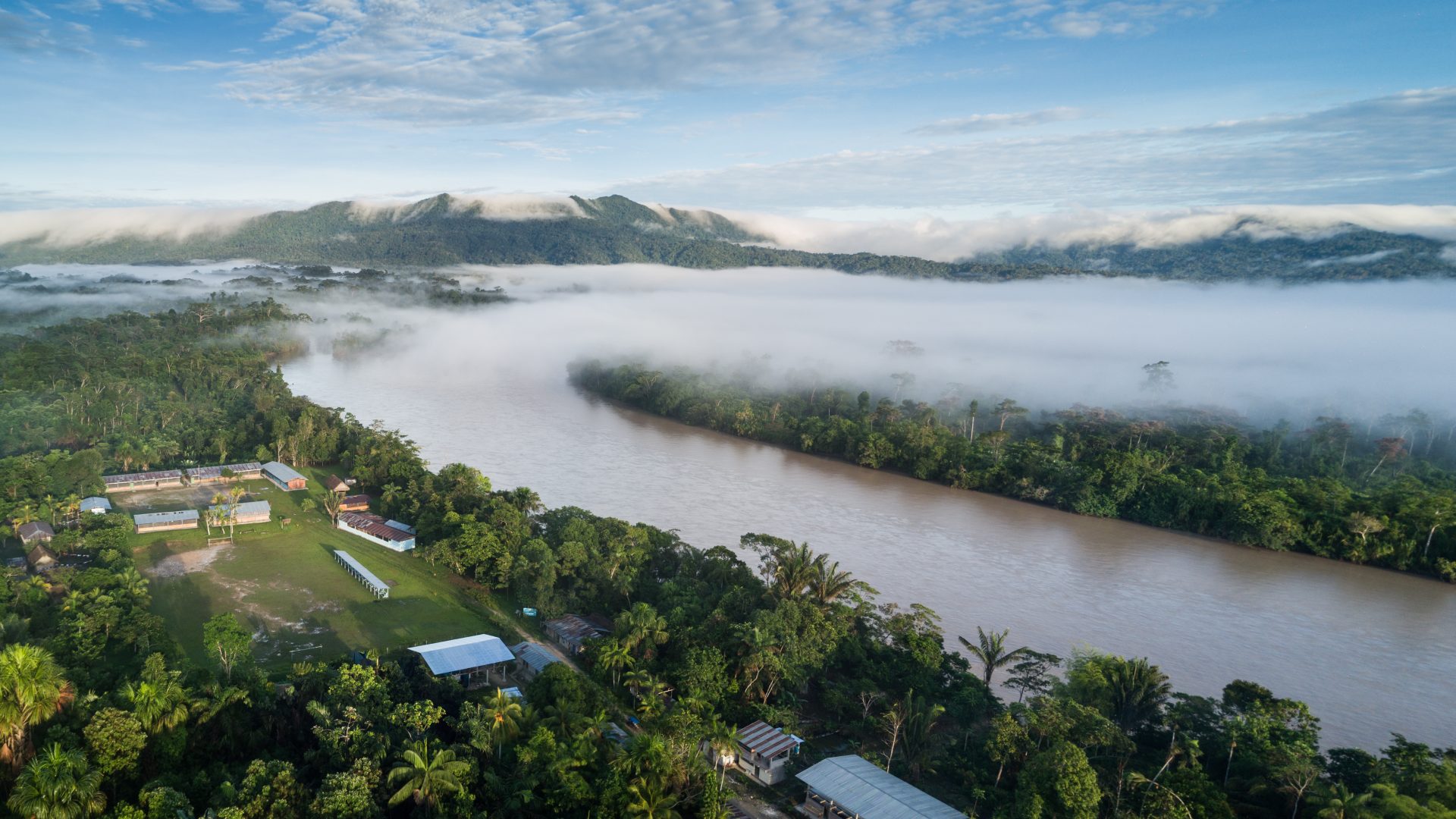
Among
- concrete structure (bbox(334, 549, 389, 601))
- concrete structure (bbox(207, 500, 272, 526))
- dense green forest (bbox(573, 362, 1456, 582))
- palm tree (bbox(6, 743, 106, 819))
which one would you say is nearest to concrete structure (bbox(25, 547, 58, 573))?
concrete structure (bbox(207, 500, 272, 526))

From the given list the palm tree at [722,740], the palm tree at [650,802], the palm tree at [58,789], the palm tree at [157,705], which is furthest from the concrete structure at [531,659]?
the palm tree at [58,789]

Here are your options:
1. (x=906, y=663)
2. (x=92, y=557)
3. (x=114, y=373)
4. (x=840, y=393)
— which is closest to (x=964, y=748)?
(x=906, y=663)

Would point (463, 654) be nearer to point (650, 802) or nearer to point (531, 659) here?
point (531, 659)

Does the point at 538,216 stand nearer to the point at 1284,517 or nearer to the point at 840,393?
the point at 840,393

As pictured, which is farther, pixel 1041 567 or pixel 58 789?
pixel 1041 567

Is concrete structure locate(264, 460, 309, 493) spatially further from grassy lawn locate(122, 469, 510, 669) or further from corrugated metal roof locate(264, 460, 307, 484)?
grassy lawn locate(122, 469, 510, 669)

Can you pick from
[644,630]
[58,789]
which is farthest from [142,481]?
[644,630]
